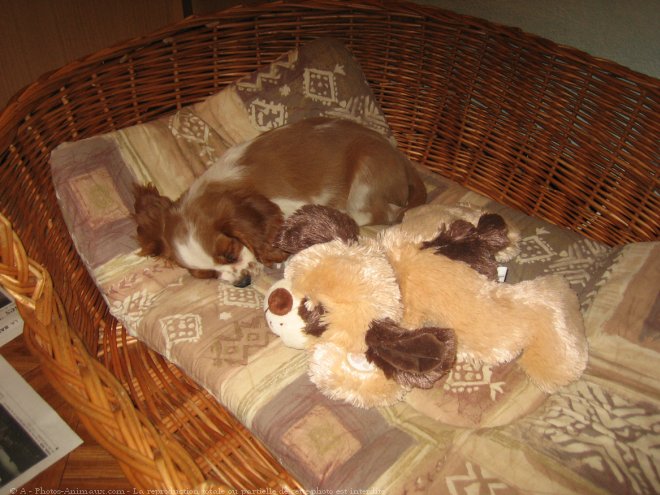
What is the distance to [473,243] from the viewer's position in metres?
1.34

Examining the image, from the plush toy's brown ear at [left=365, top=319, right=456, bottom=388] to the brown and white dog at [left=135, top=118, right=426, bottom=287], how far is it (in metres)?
0.72

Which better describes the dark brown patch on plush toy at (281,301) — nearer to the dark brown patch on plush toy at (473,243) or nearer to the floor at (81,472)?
the dark brown patch on plush toy at (473,243)

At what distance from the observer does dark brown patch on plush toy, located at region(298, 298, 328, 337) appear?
3.92 feet

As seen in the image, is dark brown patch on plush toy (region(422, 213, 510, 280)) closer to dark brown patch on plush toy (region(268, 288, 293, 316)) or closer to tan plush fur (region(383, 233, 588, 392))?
tan plush fur (region(383, 233, 588, 392))

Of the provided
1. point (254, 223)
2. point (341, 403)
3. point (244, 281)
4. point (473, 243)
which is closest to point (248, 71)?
point (254, 223)

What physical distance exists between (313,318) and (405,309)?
0.81ft

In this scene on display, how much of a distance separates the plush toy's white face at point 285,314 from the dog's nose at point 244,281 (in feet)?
1.81

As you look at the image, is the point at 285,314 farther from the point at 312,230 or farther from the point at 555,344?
the point at 555,344

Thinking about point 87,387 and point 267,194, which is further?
point 267,194

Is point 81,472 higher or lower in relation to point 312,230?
lower

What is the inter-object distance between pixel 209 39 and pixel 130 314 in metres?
1.19

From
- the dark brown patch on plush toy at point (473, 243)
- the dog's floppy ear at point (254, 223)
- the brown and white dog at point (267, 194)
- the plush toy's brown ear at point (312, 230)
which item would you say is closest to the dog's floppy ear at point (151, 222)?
the brown and white dog at point (267, 194)

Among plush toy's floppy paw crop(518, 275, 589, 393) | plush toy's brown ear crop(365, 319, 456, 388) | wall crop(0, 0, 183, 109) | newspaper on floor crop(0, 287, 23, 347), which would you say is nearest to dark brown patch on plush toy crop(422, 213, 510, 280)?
plush toy's floppy paw crop(518, 275, 589, 393)

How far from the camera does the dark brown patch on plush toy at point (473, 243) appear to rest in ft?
4.36
